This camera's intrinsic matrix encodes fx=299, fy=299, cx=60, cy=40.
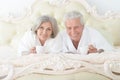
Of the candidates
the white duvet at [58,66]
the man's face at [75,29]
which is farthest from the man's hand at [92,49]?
the white duvet at [58,66]

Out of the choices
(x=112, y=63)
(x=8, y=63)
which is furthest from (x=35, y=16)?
(x=112, y=63)

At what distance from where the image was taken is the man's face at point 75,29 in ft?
6.96

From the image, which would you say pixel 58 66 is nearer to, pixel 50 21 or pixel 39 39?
pixel 39 39

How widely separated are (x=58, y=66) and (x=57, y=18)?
632mm

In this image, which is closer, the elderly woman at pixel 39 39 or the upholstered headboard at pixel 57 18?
the elderly woman at pixel 39 39

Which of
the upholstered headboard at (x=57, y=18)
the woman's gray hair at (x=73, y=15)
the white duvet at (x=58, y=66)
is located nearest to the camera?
the white duvet at (x=58, y=66)

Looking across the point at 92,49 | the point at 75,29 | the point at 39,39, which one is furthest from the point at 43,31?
the point at 92,49

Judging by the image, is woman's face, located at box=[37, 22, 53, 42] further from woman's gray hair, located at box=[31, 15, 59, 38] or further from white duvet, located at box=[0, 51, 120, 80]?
white duvet, located at box=[0, 51, 120, 80]

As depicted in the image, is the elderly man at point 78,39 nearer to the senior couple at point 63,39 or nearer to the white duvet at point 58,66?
the senior couple at point 63,39

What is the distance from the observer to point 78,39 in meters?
2.13

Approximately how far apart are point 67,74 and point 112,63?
28 cm

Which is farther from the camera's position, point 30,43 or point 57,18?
point 57,18

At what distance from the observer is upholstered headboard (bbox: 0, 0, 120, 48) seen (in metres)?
2.32

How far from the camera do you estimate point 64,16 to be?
7.54 ft
